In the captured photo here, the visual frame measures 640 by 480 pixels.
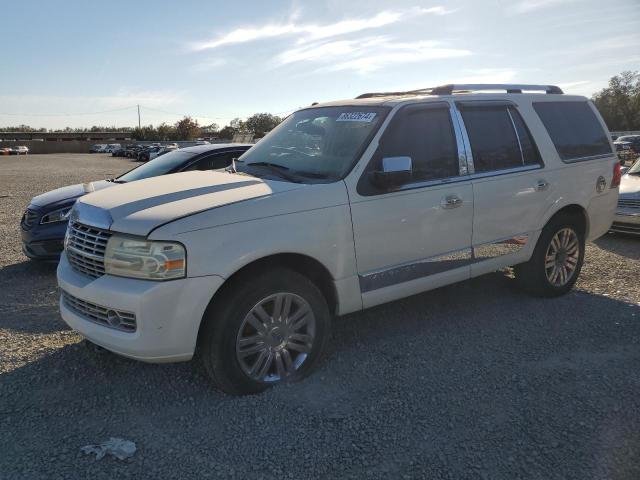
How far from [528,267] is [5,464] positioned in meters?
4.58

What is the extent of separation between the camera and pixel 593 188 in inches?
215

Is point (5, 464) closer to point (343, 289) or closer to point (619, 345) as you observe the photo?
point (343, 289)

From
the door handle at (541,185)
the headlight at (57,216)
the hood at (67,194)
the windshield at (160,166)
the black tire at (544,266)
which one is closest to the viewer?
the door handle at (541,185)

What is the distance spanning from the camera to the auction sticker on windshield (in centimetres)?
415

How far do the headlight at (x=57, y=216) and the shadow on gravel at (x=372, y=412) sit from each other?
2.75 m

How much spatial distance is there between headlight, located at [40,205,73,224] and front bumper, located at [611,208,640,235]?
25.8 feet

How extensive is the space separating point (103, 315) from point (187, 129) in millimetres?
110594

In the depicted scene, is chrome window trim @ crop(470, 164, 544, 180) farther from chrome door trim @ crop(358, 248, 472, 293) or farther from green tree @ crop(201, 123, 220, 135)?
green tree @ crop(201, 123, 220, 135)

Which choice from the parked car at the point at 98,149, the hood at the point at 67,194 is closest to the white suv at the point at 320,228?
Answer: the hood at the point at 67,194

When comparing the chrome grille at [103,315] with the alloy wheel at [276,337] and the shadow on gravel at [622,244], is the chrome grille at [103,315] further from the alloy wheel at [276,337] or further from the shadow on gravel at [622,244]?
the shadow on gravel at [622,244]

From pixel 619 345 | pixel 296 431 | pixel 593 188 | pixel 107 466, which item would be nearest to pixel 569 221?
pixel 593 188

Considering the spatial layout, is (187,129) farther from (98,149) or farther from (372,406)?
(372,406)

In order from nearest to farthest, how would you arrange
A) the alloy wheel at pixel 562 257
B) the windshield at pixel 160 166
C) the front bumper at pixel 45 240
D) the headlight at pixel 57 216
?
the alloy wheel at pixel 562 257 → the front bumper at pixel 45 240 → the headlight at pixel 57 216 → the windshield at pixel 160 166

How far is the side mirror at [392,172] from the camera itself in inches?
146
